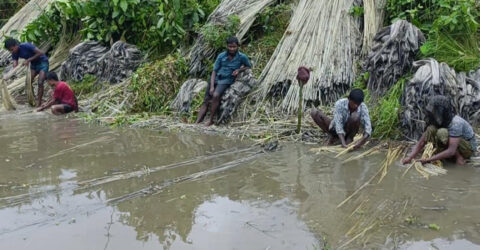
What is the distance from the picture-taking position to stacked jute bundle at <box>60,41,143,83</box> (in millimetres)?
8367

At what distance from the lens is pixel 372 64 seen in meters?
6.01

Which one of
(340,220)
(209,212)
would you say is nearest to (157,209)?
(209,212)

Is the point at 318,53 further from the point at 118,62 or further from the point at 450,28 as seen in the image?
the point at 118,62

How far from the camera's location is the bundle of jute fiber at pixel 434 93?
5312 millimetres

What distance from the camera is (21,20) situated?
11.0 metres

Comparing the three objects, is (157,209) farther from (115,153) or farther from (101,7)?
(101,7)

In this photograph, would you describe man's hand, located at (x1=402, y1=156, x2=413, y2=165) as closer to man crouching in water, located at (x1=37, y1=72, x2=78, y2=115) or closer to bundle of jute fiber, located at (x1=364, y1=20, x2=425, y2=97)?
bundle of jute fiber, located at (x1=364, y1=20, x2=425, y2=97)

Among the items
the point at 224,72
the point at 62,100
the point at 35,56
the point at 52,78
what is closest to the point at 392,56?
the point at 224,72

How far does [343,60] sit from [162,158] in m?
2.67

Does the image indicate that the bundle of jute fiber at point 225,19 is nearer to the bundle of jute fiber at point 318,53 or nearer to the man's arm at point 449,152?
the bundle of jute fiber at point 318,53

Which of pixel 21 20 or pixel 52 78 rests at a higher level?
pixel 21 20

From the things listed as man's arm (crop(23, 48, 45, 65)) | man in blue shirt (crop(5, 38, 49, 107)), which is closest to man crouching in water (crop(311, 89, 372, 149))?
man in blue shirt (crop(5, 38, 49, 107))

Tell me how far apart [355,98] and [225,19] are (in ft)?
9.93

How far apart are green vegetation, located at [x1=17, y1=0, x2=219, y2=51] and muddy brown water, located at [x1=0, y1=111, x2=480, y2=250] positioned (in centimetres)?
327
